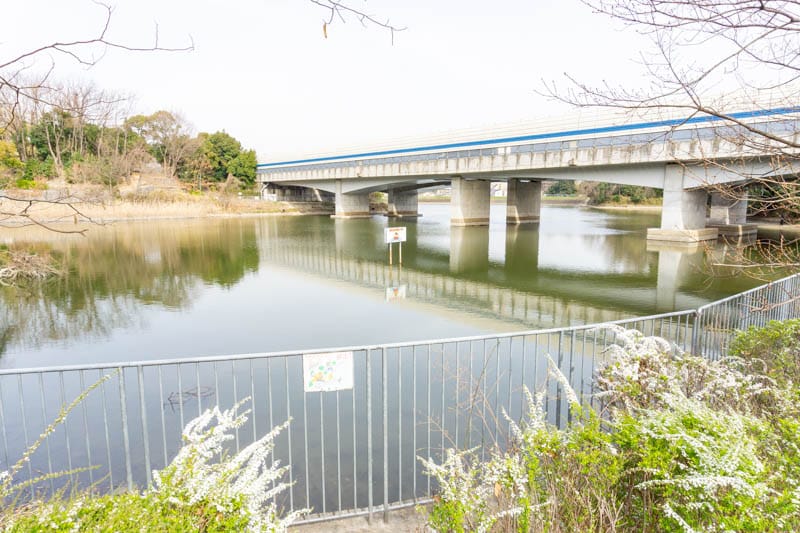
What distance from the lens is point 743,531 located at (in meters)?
2.21

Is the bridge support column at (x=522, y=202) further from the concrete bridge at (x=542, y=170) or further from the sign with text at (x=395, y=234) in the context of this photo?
the sign with text at (x=395, y=234)

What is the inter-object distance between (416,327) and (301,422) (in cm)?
451

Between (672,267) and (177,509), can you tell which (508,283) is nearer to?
(672,267)

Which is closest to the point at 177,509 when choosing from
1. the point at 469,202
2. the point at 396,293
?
the point at 396,293

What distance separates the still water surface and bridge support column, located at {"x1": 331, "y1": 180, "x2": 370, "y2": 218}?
19918 millimetres

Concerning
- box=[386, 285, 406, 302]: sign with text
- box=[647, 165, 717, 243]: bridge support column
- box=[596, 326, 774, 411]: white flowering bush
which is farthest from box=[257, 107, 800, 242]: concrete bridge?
box=[596, 326, 774, 411]: white flowering bush

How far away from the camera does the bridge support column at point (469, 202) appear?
3619 cm

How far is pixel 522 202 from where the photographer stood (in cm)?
4016

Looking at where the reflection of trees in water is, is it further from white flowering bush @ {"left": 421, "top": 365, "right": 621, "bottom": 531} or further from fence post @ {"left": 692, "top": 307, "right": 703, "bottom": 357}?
fence post @ {"left": 692, "top": 307, "right": 703, "bottom": 357}

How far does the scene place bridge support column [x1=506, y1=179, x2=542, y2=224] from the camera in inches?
1567

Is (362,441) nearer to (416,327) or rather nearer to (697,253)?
(416,327)

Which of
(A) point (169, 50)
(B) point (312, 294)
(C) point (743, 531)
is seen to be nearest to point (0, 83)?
(A) point (169, 50)

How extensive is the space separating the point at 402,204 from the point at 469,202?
13.4 meters

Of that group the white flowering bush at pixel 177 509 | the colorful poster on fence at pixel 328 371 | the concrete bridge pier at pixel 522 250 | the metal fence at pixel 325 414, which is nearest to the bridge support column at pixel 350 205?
the concrete bridge pier at pixel 522 250
